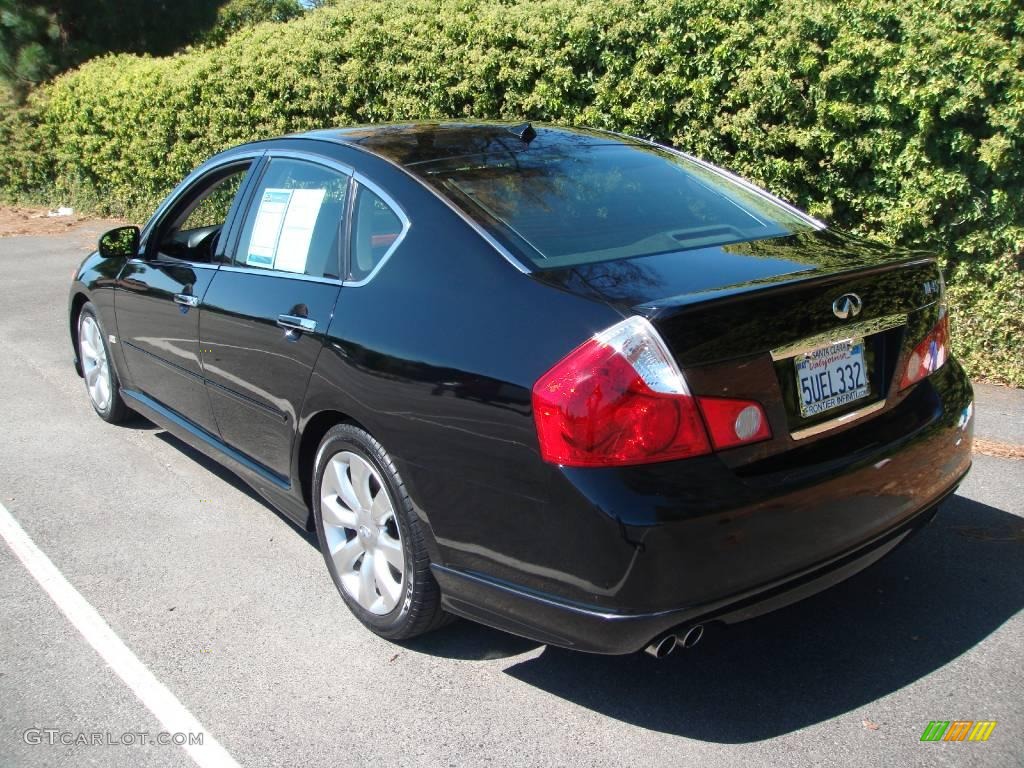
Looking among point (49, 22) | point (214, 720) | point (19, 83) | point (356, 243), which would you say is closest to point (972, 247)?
point (356, 243)

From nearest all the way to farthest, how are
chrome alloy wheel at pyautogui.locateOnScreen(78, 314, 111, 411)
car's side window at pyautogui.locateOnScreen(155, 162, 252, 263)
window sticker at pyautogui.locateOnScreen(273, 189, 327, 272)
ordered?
window sticker at pyautogui.locateOnScreen(273, 189, 327, 272) < car's side window at pyautogui.locateOnScreen(155, 162, 252, 263) < chrome alloy wheel at pyautogui.locateOnScreen(78, 314, 111, 411)

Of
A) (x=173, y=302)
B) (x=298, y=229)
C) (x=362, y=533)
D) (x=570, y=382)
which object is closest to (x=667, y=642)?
(x=570, y=382)

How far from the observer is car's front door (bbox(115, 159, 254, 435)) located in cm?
455

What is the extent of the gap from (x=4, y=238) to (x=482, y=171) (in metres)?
14.8

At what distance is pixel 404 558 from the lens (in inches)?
130

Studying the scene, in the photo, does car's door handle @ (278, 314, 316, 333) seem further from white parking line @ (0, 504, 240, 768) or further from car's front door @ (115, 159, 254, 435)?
white parking line @ (0, 504, 240, 768)

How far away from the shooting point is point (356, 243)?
11.9ft

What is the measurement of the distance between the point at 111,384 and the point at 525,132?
126 inches

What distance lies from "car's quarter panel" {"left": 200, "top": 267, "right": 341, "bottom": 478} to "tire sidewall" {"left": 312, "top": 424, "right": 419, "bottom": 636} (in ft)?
0.72

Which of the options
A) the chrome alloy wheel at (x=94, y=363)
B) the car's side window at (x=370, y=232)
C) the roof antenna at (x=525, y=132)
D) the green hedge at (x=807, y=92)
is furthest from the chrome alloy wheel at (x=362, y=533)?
the green hedge at (x=807, y=92)

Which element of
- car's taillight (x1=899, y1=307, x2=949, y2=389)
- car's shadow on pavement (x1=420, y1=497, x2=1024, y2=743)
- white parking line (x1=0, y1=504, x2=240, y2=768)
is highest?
car's taillight (x1=899, y1=307, x2=949, y2=389)

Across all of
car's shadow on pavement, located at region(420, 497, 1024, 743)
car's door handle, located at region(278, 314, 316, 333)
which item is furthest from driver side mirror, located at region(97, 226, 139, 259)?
car's shadow on pavement, located at region(420, 497, 1024, 743)

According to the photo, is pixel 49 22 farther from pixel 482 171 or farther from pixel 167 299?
pixel 482 171

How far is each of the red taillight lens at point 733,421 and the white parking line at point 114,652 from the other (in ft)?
5.50
